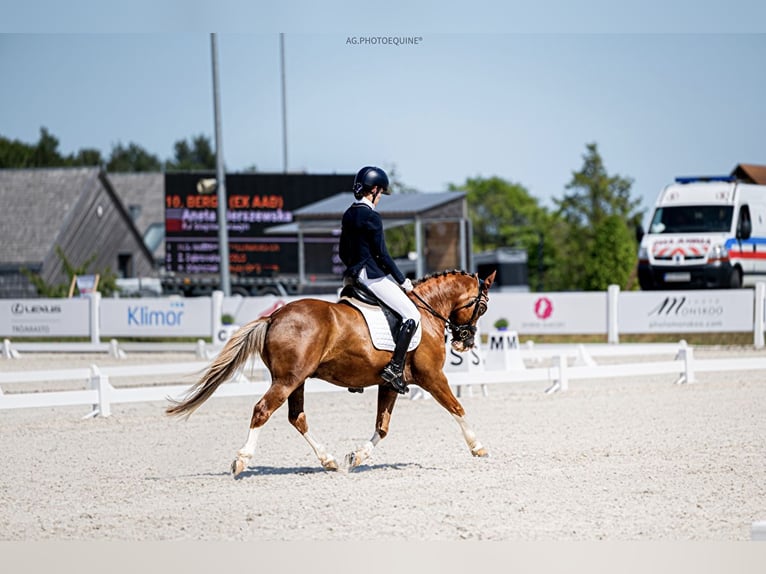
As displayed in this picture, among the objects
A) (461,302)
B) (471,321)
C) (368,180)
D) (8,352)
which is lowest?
(8,352)

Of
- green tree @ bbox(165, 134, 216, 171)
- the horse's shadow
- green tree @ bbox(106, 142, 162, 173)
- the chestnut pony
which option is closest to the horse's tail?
the chestnut pony

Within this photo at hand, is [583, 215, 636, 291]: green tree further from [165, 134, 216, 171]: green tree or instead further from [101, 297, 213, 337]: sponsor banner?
[165, 134, 216, 171]: green tree

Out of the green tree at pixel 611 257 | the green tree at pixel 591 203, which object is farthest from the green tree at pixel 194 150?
the green tree at pixel 611 257

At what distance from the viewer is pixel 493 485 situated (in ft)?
21.9

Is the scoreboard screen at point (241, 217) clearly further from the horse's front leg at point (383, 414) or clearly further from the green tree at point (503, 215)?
the green tree at point (503, 215)

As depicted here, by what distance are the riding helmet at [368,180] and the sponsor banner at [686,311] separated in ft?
44.7

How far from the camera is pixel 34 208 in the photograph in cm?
3622

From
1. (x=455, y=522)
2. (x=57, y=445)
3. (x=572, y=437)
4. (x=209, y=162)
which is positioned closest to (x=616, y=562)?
(x=455, y=522)

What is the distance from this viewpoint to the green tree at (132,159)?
86150mm

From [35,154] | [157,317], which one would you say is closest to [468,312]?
[157,317]

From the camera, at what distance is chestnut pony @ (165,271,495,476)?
22.6ft

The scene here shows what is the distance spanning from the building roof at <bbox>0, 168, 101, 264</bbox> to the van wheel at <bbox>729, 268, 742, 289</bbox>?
75.5 ft

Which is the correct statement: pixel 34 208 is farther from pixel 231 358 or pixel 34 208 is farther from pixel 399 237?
pixel 231 358

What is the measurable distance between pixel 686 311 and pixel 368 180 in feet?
45.5
